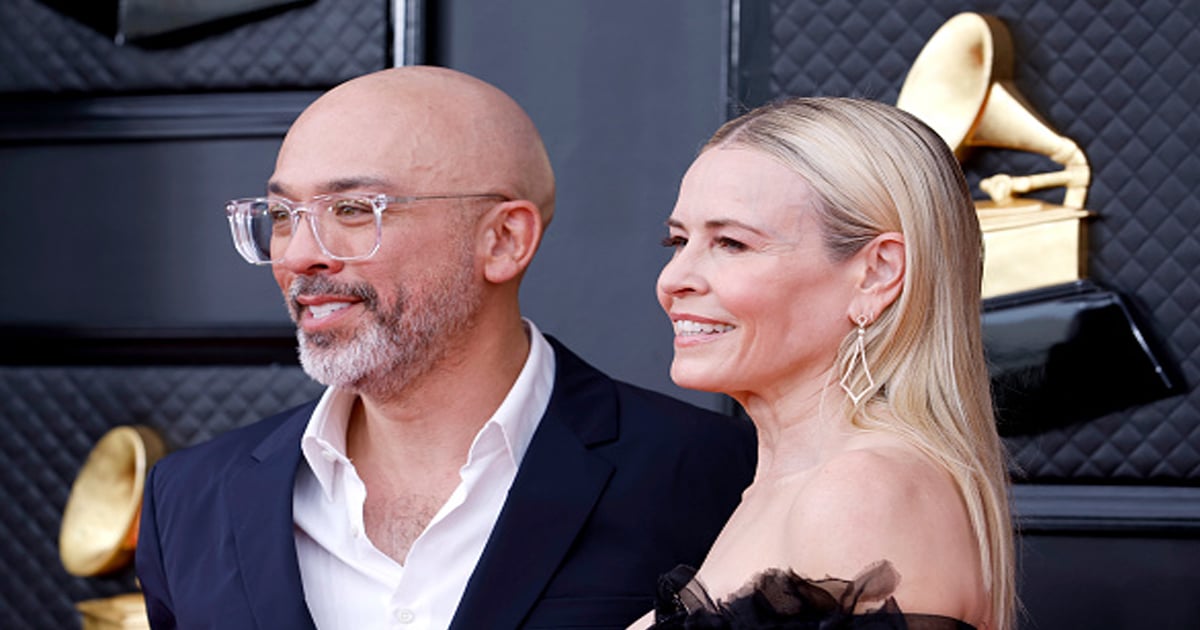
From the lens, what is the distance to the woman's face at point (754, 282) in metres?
1.28

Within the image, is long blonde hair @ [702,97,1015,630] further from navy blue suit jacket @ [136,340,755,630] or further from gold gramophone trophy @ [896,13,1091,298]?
gold gramophone trophy @ [896,13,1091,298]

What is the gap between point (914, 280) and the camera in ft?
4.15

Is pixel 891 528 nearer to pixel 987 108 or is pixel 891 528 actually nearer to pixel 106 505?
pixel 987 108

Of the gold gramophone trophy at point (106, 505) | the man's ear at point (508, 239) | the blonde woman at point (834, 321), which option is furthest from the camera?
the gold gramophone trophy at point (106, 505)

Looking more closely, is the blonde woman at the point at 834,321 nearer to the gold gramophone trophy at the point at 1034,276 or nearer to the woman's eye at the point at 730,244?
the woman's eye at the point at 730,244

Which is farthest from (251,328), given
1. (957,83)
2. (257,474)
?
(957,83)

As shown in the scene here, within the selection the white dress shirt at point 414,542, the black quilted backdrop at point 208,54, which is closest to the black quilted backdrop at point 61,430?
the black quilted backdrop at point 208,54

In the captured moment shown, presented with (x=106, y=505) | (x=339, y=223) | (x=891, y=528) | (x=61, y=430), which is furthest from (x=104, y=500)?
(x=891, y=528)

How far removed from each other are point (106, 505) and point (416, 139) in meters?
1.05

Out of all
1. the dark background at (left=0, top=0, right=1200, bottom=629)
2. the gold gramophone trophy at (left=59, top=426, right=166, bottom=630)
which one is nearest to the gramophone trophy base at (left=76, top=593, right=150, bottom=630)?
the gold gramophone trophy at (left=59, top=426, right=166, bottom=630)

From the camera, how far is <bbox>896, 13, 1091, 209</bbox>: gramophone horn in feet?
6.76

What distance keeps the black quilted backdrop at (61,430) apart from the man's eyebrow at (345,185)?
2.69ft

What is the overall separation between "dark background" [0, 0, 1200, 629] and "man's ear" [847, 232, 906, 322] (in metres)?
0.90

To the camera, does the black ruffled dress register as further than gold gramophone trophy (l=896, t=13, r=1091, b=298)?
No
